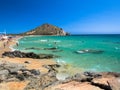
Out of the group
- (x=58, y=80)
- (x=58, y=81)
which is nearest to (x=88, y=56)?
(x=58, y=80)

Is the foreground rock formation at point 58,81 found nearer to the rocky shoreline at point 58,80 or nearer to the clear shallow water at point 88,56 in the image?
the rocky shoreline at point 58,80

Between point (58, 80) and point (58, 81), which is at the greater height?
point (58, 81)

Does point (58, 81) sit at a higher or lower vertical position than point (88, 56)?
higher

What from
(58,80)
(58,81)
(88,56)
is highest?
(58,81)

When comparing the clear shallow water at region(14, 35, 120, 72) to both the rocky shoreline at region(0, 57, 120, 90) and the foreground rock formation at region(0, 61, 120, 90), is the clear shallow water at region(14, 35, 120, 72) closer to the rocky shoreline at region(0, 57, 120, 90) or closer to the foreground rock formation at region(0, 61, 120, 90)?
the rocky shoreline at region(0, 57, 120, 90)

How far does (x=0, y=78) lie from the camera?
14.4 meters

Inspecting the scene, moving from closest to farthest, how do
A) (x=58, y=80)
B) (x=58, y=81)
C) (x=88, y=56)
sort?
(x=58, y=81), (x=58, y=80), (x=88, y=56)

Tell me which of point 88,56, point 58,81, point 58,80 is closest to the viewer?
point 58,81

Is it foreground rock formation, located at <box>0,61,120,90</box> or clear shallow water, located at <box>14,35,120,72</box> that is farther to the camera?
clear shallow water, located at <box>14,35,120,72</box>

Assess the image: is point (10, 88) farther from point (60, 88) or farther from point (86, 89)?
point (86, 89)

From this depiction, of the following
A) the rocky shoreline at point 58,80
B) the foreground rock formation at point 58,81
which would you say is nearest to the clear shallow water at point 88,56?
the rocky shoreline at point 58,80

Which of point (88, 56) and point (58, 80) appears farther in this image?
point (88, 56)

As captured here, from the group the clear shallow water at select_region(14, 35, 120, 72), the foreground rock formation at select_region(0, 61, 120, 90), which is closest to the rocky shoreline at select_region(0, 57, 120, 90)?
the foreground rock formation at select_region(0, 61, 120, 90)

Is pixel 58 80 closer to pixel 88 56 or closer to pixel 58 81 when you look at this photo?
pixel 58 81
